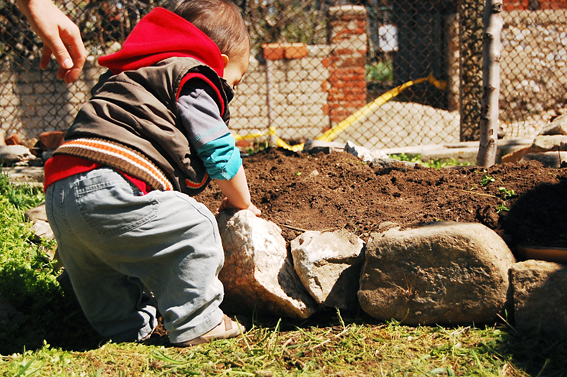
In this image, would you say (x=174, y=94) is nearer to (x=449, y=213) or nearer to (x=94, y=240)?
(x=94, y=240)

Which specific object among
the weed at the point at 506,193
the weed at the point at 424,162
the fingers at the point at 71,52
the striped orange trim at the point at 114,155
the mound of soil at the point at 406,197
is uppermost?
the fingers at the point at 71,52

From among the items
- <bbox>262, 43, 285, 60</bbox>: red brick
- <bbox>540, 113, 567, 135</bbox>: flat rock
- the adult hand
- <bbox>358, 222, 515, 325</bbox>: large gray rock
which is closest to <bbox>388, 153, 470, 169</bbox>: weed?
<bbox>540, 113, 567, 135</bbox>: flat rock

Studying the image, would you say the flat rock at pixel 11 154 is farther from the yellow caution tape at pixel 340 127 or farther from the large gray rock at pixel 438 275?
the large gray rock at pixel 438 275

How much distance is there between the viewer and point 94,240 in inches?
65.3

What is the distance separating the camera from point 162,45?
5.97ft

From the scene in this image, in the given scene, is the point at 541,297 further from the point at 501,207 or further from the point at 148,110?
the point at 148,110

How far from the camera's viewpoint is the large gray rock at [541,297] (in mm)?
1672

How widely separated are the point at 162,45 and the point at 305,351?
135 centimetres

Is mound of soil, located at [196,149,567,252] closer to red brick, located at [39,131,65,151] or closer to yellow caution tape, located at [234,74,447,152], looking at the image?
yellow caution tape, located at [234,74,447,152]

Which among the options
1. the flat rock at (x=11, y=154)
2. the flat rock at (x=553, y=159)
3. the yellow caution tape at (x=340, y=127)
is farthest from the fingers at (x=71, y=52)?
the yellow caution tape at (x=340, y=127)

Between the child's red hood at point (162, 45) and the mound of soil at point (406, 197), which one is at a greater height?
the child's red hood at point (162, 45)

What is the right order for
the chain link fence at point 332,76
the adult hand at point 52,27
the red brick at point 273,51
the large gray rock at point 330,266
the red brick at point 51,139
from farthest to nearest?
1. the red brick at point 273,51
2. the chain link fence at point 332,76
3. the red brick at point 51,139
4. the large gray rock at point 330,266
5. the adult hand at point 52,27

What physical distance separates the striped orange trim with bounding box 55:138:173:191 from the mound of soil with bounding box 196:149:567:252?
0.79m

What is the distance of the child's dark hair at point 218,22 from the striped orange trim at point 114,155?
0.67m
